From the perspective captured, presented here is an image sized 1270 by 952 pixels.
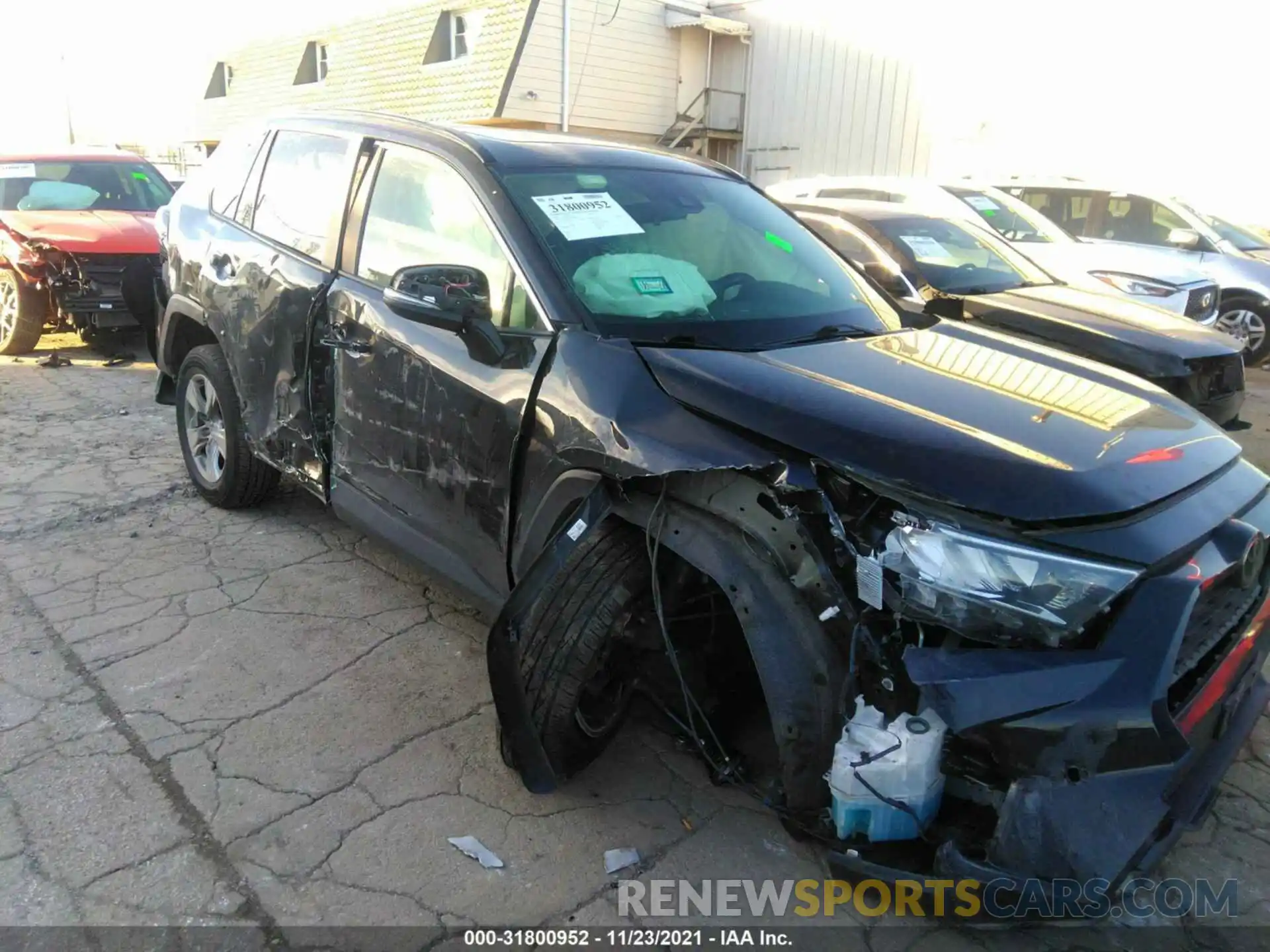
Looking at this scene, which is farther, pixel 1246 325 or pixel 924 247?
pixel 1246 325

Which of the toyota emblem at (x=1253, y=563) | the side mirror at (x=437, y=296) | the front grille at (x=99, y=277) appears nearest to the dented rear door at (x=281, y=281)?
the side mirror at (x=437, y=296)

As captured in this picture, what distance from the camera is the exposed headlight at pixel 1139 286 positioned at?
841 cm

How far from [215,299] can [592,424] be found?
8.34 feet

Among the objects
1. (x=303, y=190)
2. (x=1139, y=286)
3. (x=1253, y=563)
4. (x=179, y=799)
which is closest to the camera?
(x=1253, y=563)

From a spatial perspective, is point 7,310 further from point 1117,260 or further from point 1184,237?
point 1184,237

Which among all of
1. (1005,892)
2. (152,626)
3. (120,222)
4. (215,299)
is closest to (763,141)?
(120,222)

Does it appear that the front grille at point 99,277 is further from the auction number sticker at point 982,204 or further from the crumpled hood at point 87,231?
the auction number sticker at point 982,204

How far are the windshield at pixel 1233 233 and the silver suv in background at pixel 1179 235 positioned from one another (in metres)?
0.01

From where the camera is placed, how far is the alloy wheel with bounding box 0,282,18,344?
27.0 feet

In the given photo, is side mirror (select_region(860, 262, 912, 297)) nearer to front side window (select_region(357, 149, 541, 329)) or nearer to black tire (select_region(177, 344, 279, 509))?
front side window (select_region(357, 149, 541, 329))

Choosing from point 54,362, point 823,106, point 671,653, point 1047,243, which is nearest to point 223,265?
point 671,653

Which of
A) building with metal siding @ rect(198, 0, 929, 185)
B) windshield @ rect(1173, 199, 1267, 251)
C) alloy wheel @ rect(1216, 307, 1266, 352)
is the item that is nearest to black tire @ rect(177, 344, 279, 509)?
alloy wheel @ rect(1216, 307, 1266, 352)

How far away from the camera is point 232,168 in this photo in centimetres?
441

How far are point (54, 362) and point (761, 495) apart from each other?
830 centimetres
